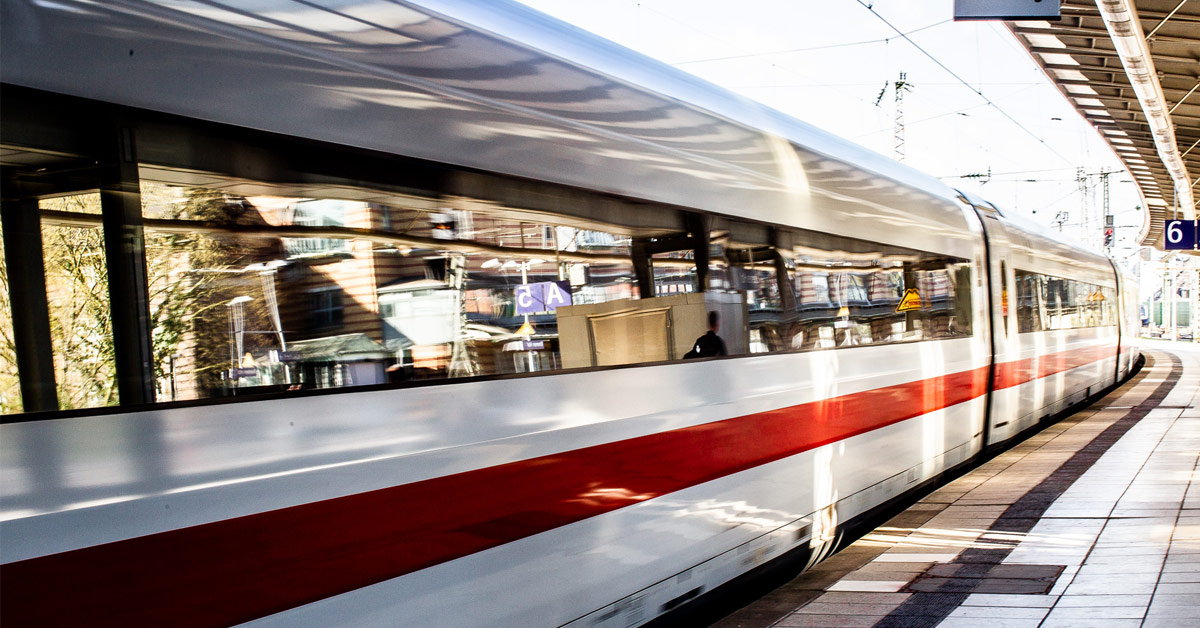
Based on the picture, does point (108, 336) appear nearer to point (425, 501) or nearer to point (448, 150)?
point (425, 501)

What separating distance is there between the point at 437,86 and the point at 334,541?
1562 mm

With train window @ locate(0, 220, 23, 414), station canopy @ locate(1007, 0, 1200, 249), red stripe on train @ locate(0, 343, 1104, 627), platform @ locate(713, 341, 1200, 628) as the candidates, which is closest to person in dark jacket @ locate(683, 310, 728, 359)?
red stripe on train @ locate(0, 343, 1104, 627)

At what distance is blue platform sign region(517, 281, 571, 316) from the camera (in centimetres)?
382

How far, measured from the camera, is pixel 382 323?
3.18m

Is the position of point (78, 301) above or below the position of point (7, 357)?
above

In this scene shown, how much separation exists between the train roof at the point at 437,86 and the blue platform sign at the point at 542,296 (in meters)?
0.42

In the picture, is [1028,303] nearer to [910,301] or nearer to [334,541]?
[910,301]

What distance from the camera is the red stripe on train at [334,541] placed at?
226 centimetres

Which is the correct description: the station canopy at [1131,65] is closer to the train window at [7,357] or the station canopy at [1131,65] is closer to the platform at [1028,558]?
the platform at [1028,558]

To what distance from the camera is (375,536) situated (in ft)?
9.77

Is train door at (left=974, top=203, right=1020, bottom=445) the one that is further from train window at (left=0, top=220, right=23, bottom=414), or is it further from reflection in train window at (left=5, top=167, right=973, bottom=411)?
train window at (left=0, top=220, right=23, bottom=414)

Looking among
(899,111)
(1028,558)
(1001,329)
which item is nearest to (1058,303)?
(1001,329)

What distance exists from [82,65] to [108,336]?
0.67 metres

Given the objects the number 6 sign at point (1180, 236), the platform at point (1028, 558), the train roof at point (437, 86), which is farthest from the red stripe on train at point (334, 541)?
the number 6 sign at point (1180, 236)
